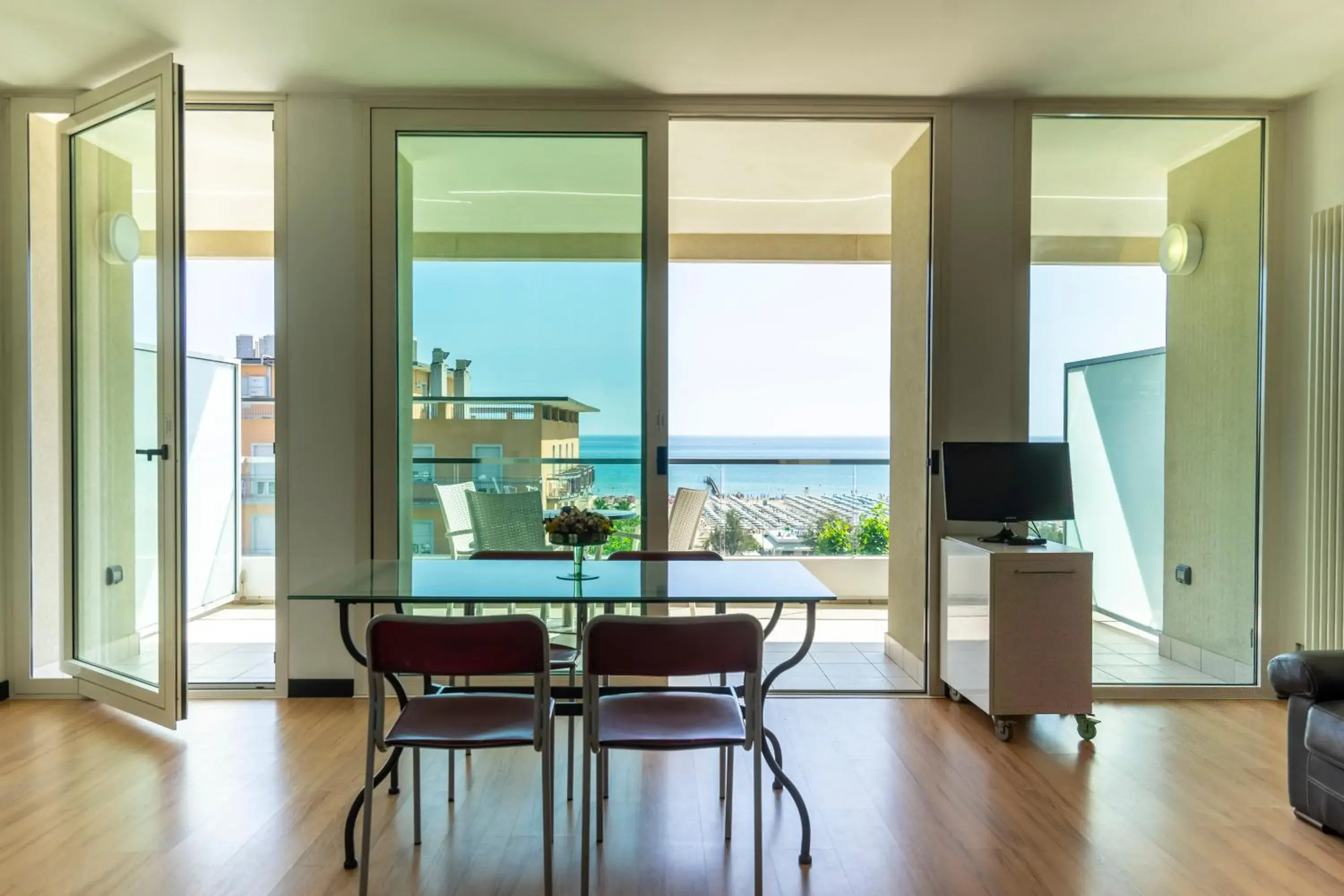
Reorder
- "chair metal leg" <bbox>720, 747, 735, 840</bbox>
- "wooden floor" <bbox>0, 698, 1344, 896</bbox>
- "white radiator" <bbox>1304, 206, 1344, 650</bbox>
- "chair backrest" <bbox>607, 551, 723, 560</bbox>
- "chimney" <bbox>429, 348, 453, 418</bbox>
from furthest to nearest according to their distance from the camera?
"chimney" <bbox>429, 348, 453, 418</bbox> < "white radiator" <bbox>1304, 206, 1344, 650</bbox> < "chair backrest" <bbox>607, 551, 723, 560</bbox> < "chair metal leg" <bbox>720, 747, 735, 840</bbox> < "wooden floor" <bbox>0, 698, 1344, 896</bbox>

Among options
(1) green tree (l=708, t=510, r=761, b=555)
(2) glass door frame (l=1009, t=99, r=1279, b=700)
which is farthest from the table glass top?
(1) green tree (l=708, t=510, r=761, b=555)

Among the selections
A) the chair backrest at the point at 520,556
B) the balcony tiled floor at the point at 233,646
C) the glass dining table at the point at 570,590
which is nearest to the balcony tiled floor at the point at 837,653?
the glass dining table at the point at 570,590

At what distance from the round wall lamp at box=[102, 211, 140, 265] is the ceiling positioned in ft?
2.16

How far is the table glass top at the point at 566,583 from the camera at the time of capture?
236cm

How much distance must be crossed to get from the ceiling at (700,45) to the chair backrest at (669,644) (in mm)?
2301

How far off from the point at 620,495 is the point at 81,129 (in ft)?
9.98

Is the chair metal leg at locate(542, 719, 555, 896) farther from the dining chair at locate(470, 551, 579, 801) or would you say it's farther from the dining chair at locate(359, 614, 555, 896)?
the dining chair at locate(470, 551, 579, 801)

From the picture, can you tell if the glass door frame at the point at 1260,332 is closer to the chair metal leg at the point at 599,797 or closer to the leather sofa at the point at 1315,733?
the leather sofa at the point at 1315,733

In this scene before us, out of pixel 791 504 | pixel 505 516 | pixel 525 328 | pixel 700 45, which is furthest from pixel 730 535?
pixel 700 45

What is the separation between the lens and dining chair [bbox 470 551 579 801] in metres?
2.71

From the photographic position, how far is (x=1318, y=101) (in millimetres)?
3789

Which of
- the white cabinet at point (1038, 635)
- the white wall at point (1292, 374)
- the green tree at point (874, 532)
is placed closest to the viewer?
the white cabinet at point (1038, 635)

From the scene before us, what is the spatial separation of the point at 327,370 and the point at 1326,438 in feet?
15.2

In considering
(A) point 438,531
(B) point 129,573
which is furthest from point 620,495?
(B) point 129,573
